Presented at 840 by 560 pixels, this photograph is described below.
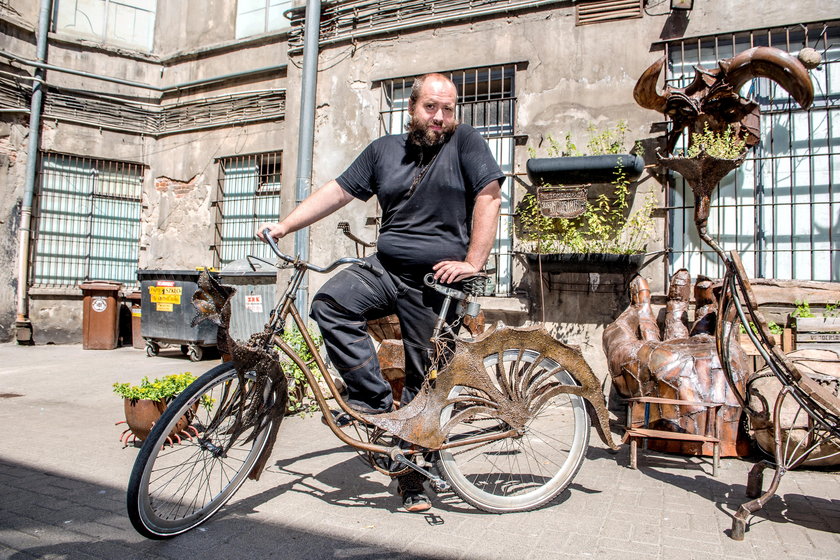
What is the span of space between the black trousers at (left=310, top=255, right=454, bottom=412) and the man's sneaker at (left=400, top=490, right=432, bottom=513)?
48 centimetres

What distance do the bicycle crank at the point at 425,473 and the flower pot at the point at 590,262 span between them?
3507 mm

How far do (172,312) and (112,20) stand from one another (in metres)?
6.59

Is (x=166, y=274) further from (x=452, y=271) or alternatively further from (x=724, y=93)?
(x=724, y=93)

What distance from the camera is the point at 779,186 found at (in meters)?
6.14

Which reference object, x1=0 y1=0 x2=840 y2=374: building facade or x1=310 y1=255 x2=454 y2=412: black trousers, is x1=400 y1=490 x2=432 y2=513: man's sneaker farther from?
x1=0 y1=0 x2=840 y2=374: building facade

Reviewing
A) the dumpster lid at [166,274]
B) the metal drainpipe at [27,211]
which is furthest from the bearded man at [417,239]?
the metal drainpipe at [27,211]

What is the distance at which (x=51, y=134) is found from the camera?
1061cm

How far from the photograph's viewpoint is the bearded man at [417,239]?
2.96 m

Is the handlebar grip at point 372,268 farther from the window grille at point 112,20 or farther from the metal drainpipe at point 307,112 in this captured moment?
the window grille at point 112,20

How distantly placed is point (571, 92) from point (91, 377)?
6.77m

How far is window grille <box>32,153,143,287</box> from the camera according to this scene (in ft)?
34.8

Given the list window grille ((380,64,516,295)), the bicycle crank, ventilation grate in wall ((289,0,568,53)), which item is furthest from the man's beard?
ventilation grate in wall ((289,0,568,53))

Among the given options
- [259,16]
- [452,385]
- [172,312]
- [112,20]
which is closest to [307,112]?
[172,312]

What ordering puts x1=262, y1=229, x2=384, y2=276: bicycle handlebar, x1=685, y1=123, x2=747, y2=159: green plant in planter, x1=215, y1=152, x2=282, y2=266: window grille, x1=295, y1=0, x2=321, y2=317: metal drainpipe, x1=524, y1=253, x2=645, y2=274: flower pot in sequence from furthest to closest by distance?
x1=215, y1=152, x2=282, y2=266: window grille, x1=295, y1=0, x2=321, y2=317: metal drainpipe, x1=524, y1=253, x2=645, y2=274: flower pot, x1=685, y1=123, x2=747, y2=159: green plant in planter, x1=262, y1=229, x2=384, y2=276: bicycle handlebar
